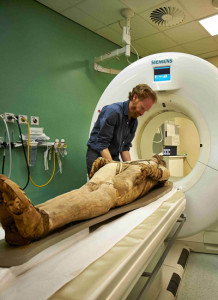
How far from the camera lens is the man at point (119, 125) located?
1.55 m

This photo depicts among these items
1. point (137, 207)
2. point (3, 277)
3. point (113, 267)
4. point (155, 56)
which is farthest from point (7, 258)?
point (155, 56)

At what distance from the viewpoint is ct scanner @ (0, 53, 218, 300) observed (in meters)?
0.49

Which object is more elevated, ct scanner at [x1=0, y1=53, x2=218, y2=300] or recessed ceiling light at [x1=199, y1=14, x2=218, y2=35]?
recessed ceiling light at [x1=199, y1=14, x2=218, y2=35]

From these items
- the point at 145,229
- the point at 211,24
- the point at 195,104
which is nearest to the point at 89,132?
the point at 195,104

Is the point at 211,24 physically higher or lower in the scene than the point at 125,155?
higher

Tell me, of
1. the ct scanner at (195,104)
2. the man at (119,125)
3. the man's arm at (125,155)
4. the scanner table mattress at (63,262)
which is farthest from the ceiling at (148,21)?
the scanner table mattress at (63,262)

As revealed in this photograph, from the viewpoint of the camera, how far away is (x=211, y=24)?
275 cm

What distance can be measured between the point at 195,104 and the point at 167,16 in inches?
60.2

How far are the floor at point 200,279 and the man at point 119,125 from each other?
93cm

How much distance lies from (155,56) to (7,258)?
163cm

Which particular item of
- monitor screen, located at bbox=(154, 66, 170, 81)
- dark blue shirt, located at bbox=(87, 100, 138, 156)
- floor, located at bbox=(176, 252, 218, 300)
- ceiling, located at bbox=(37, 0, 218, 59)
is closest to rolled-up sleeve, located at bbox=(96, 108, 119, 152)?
dark blue shirt, located at bbox=(87, 100, 138, 156)

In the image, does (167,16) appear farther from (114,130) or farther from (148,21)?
(114,130)

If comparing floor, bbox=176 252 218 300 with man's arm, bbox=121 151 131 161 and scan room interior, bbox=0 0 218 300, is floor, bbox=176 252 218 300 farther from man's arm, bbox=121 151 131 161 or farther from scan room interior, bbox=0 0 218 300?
man's arm, bbox=121 151 131 161

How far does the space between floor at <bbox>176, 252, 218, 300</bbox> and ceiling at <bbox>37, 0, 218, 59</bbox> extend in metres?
2.37
